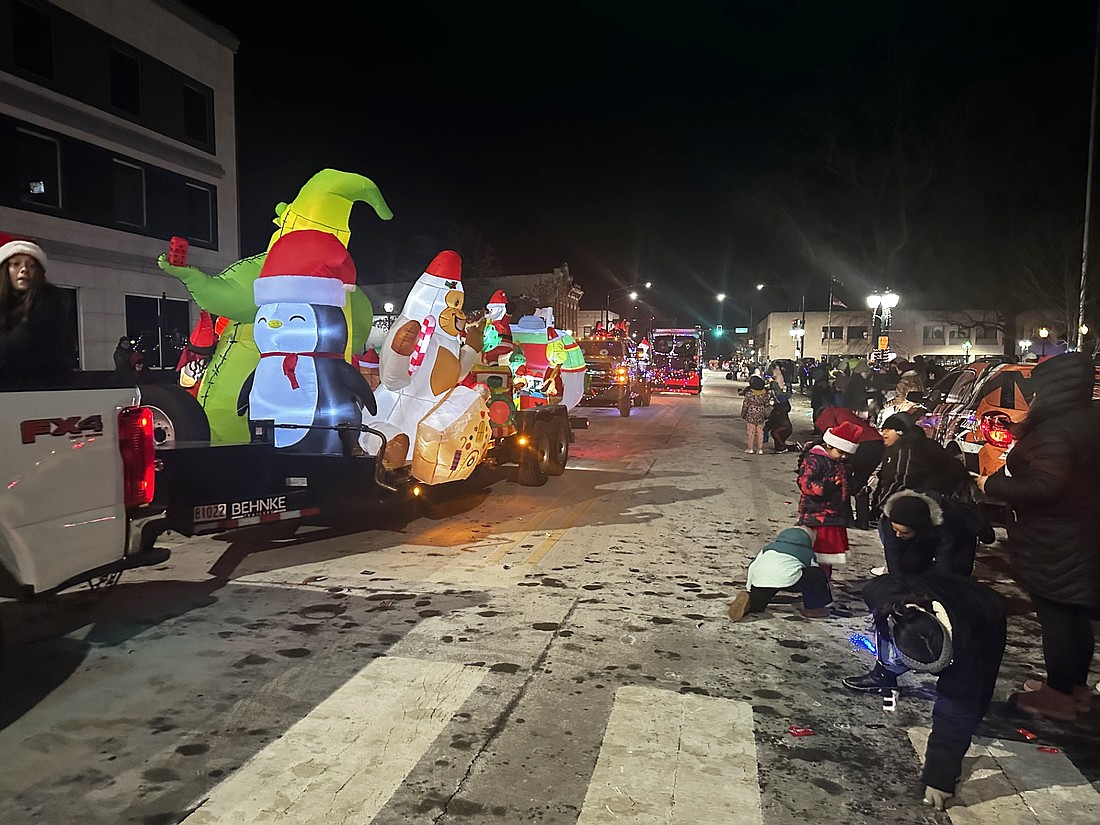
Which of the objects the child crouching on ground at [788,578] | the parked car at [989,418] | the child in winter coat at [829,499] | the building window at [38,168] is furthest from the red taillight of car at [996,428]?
the building window at [38,168]

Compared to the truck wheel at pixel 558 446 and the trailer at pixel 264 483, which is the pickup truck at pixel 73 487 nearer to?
the trailer at pixel 264 483

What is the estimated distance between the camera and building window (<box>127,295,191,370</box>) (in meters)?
21.3

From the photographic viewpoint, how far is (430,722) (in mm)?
4102

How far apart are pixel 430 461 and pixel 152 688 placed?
13.3 feet

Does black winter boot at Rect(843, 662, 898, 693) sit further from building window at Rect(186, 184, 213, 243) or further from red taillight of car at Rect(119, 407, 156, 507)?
building window at Rect(186, 184, 213, 243)

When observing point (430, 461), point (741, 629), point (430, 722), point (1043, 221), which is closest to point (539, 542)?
point (430, 461)

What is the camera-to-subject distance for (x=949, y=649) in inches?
128

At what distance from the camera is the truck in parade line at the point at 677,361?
36.7 m

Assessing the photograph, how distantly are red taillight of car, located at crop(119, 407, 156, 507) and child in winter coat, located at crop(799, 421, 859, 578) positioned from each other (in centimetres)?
449

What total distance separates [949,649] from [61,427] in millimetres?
4216

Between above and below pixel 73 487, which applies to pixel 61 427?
A: above

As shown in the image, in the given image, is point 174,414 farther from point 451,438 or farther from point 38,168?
point 38,168

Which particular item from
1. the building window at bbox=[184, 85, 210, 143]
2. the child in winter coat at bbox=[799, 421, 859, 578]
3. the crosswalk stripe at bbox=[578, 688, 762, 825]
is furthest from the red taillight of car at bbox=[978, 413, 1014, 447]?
the building window at bbox=[184, 85, 210, 143]

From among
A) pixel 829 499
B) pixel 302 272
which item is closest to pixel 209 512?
pixel 302 272
